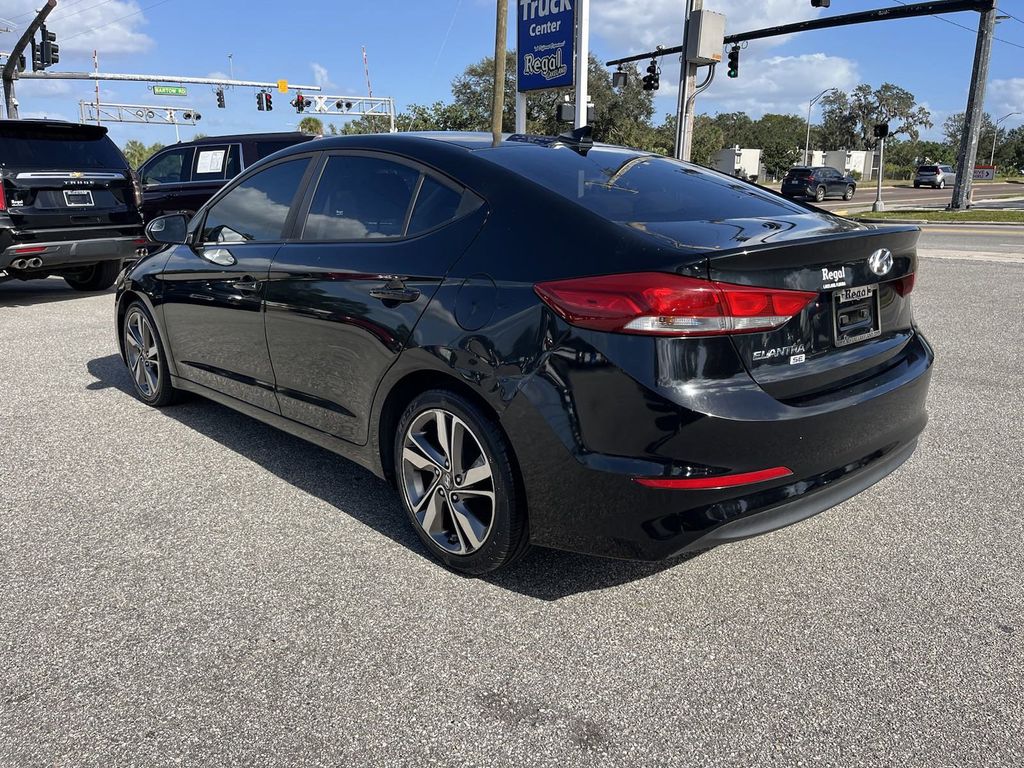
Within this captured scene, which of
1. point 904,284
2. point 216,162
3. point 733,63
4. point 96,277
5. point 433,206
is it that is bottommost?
point 96,277

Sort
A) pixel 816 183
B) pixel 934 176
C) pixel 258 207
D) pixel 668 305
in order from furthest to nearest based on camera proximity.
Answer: pixel 934 176
pixel 816 183
pixel 258 207
pixel 668 305

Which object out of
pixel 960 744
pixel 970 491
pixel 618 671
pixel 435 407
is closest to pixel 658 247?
pixel 435 407

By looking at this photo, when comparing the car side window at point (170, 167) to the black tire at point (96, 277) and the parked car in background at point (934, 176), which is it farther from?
the parked car in background at point (934, 176)

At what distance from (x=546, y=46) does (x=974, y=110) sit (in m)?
18.4

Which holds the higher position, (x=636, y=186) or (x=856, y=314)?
(x=636, y=186)

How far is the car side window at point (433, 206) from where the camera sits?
10.1 feet

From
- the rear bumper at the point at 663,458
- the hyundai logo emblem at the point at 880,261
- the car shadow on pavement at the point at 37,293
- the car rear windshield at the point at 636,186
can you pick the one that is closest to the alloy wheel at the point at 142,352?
the car rear windshield at the point at 636,186

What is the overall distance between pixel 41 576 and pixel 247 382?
1364 mm

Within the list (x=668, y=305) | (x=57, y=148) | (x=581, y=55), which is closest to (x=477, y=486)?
(x=668, y=305)

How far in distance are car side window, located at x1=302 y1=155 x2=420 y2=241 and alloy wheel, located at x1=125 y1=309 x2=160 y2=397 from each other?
199cm

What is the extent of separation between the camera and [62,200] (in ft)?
29.2

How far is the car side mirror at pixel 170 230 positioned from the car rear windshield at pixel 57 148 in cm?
504

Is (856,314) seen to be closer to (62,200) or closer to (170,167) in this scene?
(62,200)

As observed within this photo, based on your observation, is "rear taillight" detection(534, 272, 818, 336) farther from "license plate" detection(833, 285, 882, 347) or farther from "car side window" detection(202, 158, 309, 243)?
"car side window" detection(202, 158, 309, 243)
